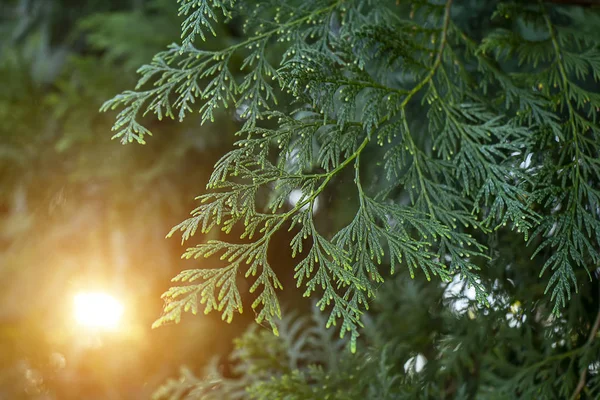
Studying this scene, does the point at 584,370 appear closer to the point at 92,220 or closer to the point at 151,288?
the point at 151,288

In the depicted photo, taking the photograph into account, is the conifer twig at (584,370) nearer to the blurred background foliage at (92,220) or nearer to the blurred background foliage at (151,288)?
the blurred background foliage at (151,288)

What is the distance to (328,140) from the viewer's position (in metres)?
0.59

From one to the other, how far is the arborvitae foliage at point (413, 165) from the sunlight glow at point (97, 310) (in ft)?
1.54

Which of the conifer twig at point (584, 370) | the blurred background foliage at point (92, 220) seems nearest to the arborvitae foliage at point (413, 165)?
the conifer twig at point (584, 370)

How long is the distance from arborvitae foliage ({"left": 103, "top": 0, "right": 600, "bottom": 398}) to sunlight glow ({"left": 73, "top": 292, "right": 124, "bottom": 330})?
1.54ft

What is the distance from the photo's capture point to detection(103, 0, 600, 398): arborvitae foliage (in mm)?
537

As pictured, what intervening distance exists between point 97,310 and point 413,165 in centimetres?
74

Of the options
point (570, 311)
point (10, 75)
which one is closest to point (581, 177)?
point (570, 311)

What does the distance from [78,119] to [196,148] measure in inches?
12.1

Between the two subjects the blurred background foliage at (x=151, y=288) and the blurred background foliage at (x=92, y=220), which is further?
the blurred background foliage at (x=92, y=220)

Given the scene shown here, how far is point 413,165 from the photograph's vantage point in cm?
61

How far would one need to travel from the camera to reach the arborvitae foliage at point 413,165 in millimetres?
537

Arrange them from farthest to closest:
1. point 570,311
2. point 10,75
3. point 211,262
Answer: point 10,75 < point 211,262 < point 570,311

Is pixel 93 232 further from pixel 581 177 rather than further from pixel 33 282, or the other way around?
pixel 581 177
